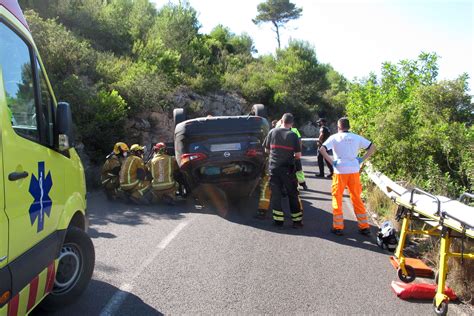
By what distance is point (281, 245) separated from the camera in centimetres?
643

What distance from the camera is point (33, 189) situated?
316 centimetres

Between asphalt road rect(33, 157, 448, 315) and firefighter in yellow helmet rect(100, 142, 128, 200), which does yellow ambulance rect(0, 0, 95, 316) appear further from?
firefighter in yellow helmet rect(100, 142, 128, 200)

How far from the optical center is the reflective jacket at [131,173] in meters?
9.25

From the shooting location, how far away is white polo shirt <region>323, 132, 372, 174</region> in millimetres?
7188


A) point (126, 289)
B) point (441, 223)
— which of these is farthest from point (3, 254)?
point (441, 223)

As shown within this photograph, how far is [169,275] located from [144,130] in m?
13.2

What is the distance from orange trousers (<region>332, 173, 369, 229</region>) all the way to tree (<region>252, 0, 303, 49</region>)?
55.4 meters

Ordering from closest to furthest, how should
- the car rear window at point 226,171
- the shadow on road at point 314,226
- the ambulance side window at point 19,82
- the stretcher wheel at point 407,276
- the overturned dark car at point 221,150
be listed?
the ambulance side window at point 19,82, the stretcher wheel at point 407,276, the shadow on road at point 314,226, the overturned dark car at point 221,150, the car rear window at point 226,171

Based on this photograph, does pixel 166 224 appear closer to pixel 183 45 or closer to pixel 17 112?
pixel 17 112

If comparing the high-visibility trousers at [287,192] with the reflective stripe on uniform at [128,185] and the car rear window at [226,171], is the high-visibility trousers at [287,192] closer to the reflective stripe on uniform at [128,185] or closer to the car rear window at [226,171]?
the car rear window at [226,171]

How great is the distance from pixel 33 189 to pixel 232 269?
2849mm

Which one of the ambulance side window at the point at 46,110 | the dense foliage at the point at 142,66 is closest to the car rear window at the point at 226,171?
the ambulance side window at the point at 46,110

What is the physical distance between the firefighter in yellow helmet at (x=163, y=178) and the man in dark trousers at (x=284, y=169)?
262 cm

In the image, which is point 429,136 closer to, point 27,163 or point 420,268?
point 420,268
